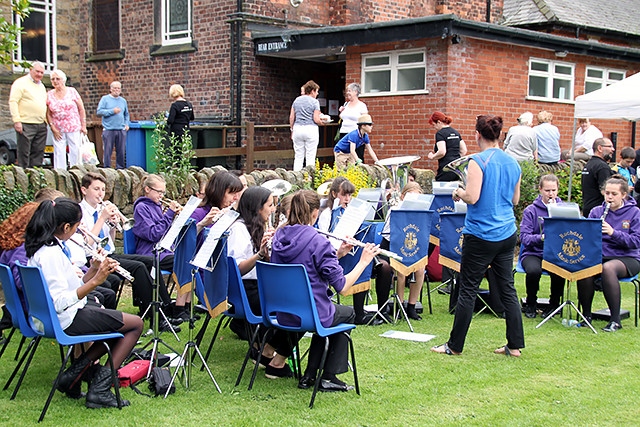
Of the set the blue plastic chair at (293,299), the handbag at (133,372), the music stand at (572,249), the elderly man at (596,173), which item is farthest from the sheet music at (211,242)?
the elderly man at (596,173)

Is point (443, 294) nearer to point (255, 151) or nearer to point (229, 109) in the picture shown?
point (255, 151)

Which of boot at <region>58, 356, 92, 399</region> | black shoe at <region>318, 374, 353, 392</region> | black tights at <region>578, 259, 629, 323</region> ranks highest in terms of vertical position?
black tights at <region>578, 259, 629, 323</region>

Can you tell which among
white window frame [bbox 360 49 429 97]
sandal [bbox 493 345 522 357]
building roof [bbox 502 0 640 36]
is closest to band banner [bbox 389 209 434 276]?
sandal [bbox 493 345 522 357]

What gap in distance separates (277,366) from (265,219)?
1.18m

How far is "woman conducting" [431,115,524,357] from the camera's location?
650cm

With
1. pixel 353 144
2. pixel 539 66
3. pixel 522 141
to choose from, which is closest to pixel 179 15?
pixel 353 144

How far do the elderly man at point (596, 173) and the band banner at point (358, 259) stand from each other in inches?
173

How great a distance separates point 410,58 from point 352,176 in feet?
14.8

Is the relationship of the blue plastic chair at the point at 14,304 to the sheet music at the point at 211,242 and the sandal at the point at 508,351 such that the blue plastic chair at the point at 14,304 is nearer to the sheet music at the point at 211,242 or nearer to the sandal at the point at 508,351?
the sheet music at the point at 211,242

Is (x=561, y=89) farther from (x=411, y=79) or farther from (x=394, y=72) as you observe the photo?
(x=394, y=72)

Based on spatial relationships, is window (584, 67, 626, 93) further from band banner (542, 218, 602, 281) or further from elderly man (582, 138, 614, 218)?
band banner (542, 218, 602, 281)

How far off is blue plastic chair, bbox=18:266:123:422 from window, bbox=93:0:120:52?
49.8 ft

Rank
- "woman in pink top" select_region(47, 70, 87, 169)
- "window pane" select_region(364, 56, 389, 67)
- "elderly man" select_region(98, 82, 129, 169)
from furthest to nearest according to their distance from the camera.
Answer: "window pane" select_region(364, 56, 389, 67)
"elderly man" select_region(98, 82, 129, 169)
"woman in pink top" select_region(47, 70, 87, 169)

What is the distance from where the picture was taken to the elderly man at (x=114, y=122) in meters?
14.2
